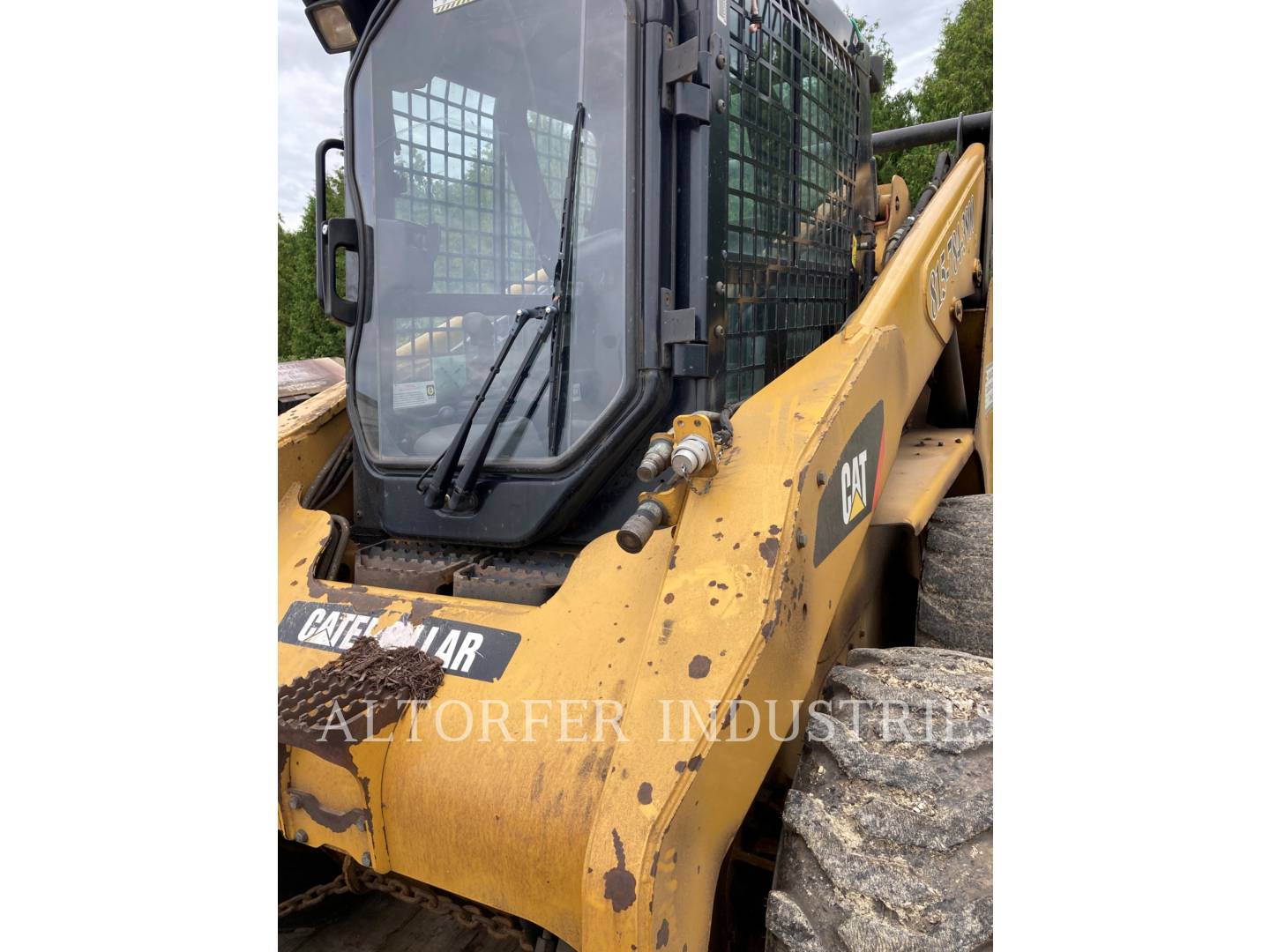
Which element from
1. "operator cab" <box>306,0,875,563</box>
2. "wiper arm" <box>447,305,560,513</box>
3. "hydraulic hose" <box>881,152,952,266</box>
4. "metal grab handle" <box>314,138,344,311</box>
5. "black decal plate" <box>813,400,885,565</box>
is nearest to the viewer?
"black decal plate" <box>813,400,885,565</box>

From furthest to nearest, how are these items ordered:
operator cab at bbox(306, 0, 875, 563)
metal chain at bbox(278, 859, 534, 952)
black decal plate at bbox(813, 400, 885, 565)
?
1. operator cab at bbox(306, 0, 875, 563)
2. metal chain at bbox(278, 859, 534, 952)
3. black decal plate at bbox(813, 400, 885, 565)

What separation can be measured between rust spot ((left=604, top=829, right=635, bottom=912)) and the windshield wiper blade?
40.7 inches

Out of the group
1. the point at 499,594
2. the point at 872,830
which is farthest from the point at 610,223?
the point at 872,830

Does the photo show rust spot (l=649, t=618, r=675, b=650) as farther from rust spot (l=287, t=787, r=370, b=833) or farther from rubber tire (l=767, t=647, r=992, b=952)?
rust spot (l=287, t=787, r=370, b=833)

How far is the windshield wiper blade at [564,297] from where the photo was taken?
2006mm

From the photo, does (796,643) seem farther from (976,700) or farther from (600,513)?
(600,513)

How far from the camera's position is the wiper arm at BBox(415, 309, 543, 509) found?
6.89 ft

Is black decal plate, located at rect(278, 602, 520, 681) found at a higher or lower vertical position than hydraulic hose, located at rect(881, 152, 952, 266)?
lower

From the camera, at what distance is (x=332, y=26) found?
8.30 feet

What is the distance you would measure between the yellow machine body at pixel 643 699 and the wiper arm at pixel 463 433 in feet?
0.92

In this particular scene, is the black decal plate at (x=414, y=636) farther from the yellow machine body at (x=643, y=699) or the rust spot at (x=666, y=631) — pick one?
the rust spot at (x=666, y=631)

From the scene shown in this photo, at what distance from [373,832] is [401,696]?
0.89 ft

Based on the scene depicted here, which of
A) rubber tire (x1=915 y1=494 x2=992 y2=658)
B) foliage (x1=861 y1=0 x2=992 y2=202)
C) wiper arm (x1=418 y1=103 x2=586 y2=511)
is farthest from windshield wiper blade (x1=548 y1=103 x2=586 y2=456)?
foliage (x1=861 y1=0 x2=992 y2=202)

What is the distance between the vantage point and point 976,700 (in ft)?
5.00
